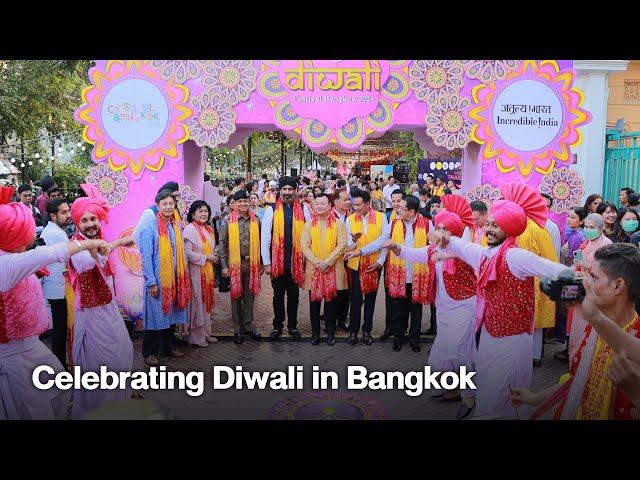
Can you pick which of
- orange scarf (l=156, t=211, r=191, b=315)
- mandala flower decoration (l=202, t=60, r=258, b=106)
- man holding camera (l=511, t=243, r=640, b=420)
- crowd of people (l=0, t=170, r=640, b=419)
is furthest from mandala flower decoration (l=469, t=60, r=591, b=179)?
man holding camera (l=511, t=243, r=640, b=420)

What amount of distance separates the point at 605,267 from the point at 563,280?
0.66 feet

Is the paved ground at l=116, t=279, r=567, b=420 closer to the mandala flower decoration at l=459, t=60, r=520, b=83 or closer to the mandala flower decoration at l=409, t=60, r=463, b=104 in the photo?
the mandala flower decoration at l=409, t=60, r=463, b=104

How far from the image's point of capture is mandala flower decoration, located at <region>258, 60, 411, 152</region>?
605 cm

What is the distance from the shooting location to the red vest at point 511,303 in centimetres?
329

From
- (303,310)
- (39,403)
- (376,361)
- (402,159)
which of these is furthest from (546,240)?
(402,159)

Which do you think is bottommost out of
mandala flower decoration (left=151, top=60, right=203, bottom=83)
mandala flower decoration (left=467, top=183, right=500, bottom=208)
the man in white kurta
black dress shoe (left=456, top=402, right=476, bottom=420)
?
black dress shoe (left=456, top=402, right=476, bottom=420)

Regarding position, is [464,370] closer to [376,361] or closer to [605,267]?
[376,361]

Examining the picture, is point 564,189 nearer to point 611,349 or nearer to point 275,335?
point 275,335

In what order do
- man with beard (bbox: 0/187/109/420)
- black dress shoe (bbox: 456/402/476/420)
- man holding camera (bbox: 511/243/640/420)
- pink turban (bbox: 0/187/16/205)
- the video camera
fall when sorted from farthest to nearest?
black dress shoe (bbox: 456/402/476/420)
pink turban (bbox: 0/187/16/205)
man with beard (bbox: 0/187/109/420)
the video camera
man holding camera (bbox: 511/243/640/420)

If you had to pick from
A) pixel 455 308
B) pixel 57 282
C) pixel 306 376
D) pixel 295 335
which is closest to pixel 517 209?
pixel 455 308

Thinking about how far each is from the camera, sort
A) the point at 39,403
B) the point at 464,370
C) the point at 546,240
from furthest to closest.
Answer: the point at 546,240 < the point at 464,370 < the point at 39,403

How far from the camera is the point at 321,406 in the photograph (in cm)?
435

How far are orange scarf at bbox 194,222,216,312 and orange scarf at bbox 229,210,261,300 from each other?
231 mm

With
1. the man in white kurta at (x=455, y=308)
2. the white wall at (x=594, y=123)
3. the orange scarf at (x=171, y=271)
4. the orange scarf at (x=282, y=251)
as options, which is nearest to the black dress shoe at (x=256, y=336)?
the orange scarf at (x=282, y=251)
